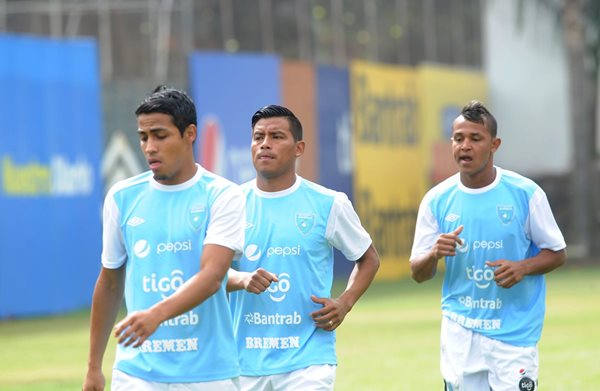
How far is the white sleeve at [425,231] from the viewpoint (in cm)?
926

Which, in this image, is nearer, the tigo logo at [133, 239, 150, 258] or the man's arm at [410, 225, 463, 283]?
the tigo logo at [133, 239, 150, 258]

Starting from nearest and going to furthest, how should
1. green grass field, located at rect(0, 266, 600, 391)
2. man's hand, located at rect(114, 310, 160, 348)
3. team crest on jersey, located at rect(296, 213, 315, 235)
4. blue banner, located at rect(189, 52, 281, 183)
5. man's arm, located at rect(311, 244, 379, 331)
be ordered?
man's hand, located at rect(114, 310, 160, 348) < man's arm, located at rect(311, 244, 379, 331) < team crest on jersey, located at rect(296, 213, 315, 235) < green grass field, located at rect(0, 266, 600, 391) < blue banner, located at rect(189, 52, 281, 183)

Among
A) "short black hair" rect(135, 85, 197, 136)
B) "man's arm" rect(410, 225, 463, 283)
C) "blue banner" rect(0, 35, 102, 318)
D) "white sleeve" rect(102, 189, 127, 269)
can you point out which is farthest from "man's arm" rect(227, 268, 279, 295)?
"blue banner" rect(0, 35, 102, 318)

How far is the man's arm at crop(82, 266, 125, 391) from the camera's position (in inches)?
273

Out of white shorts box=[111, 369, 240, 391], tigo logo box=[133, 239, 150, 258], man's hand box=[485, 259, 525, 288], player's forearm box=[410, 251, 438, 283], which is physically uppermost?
tigo logo box=[133, 239, 150, 258]

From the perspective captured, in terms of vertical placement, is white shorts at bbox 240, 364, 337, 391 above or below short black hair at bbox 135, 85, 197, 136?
below

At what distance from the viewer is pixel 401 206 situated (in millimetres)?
34500

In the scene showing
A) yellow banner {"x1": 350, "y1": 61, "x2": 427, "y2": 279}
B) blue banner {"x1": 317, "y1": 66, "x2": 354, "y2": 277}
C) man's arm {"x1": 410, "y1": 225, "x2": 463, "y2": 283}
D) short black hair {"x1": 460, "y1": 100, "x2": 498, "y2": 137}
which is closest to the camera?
man's arm {"x1": 410, "y1": 225, "x2": 463, "y2": 283}

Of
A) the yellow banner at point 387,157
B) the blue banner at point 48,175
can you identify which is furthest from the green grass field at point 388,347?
the yellow banner at point 387,157

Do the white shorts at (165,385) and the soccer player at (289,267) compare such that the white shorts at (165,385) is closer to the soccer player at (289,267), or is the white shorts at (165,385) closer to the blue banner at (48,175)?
the soccer player at (289,267)

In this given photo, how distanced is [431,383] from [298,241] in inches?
243

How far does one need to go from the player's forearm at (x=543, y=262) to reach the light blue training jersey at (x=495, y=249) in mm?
46

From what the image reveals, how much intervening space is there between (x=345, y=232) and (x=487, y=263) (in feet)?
3.12

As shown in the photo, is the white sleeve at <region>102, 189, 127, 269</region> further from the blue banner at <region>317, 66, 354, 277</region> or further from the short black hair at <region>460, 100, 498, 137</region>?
the blue banner at <region>317, 66, 354, 277</region>
